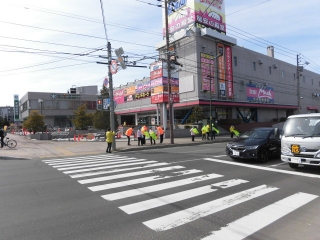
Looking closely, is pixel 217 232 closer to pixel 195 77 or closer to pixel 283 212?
pixel 283 212

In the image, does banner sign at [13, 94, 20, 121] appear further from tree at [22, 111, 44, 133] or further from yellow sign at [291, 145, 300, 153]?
yellow sign at [291, 145, 300, 153]

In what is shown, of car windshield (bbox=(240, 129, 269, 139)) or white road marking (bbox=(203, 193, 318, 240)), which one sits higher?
car windshield (bbox=(240, 129, 269, 139))

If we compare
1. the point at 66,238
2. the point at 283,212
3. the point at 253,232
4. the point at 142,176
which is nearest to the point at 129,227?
the point at 66,238

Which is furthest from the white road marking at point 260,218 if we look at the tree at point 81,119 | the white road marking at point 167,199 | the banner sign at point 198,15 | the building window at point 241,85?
the tree at point 81,119

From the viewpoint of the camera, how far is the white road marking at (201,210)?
4.56 meters

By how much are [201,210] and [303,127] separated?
582 cm

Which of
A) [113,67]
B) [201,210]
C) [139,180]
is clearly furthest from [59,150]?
[201,210]

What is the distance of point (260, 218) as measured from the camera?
476cm

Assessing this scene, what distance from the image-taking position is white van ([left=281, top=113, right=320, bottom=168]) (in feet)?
26.6

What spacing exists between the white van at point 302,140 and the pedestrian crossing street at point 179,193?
226cm

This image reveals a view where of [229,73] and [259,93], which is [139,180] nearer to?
[229,73]

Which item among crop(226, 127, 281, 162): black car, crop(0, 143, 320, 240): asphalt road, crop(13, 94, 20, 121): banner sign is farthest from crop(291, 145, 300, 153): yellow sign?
crop(13, 94, 20, 121): banner sign

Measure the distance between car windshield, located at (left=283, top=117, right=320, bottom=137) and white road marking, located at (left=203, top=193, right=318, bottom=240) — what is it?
10.2ft

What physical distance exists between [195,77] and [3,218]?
31.9 meters
